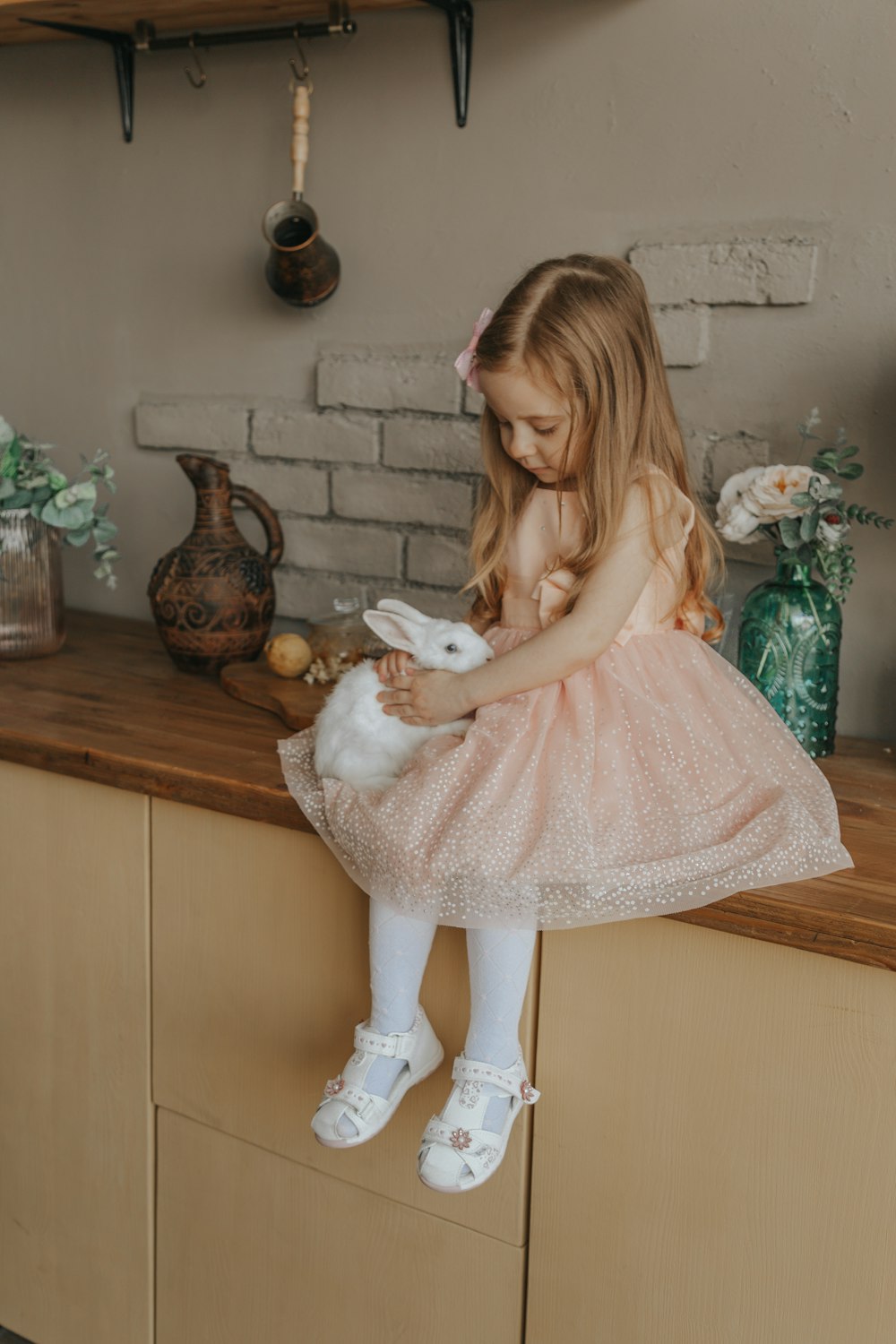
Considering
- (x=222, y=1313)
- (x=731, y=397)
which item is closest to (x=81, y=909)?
(x=222, y=1313)

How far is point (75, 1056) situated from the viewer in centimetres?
152

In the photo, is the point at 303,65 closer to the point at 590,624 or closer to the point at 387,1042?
the point at 590,624

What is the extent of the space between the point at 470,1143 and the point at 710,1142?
8.6 inches

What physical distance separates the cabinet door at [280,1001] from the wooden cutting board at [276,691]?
0.69ft

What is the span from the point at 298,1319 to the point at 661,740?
2.64 feet

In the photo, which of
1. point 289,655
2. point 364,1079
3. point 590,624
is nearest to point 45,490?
point 289,655

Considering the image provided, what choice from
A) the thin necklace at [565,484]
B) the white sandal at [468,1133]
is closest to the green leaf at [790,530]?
the thin necklace at [565,484]

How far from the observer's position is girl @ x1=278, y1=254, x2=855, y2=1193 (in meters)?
1.09

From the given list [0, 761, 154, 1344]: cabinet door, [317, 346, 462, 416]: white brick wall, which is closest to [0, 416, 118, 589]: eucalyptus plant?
[317, 346, 462, 416]: white brick wall

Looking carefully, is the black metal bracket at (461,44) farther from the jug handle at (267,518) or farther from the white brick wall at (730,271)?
the jug handle at (267,518)

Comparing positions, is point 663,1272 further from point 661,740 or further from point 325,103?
point 325,103

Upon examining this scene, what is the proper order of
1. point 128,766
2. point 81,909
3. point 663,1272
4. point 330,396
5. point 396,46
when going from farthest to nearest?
point 330,396
point 396,46
point 81,909
point 128,766
point 663,1272

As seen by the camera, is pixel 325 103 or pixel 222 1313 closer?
pixel 222 1313

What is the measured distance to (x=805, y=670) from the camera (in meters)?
1.42
